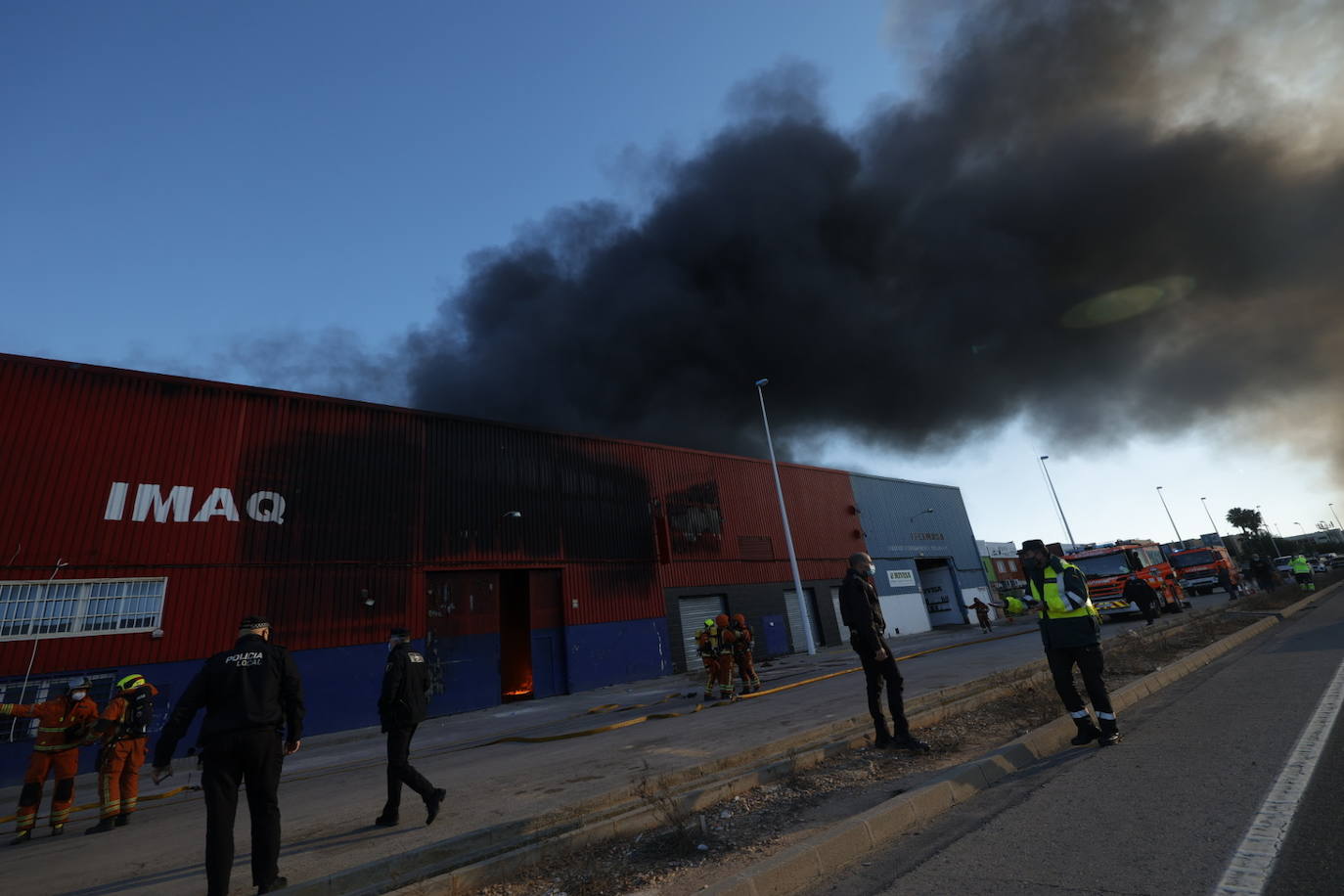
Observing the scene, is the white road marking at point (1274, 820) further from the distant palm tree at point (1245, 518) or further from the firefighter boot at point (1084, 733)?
the distant palm tree at point (1245, 518)

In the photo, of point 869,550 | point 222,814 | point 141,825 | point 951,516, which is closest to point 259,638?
point 222,814

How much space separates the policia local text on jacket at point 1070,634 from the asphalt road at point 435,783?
9.06 feet

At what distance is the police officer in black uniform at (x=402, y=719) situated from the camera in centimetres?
514

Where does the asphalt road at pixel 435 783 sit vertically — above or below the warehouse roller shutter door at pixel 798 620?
below

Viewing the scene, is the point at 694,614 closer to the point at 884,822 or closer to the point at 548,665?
the point at 548,665

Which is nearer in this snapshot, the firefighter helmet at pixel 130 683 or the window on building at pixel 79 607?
the firefighter helmet at pixel 130 683

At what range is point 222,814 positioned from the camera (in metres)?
3.80

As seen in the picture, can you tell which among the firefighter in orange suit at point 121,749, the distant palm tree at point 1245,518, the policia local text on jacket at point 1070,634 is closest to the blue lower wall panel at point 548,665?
the firefighter in orange suit at point 121,749

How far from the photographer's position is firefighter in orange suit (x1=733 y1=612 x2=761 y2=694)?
40.8 feet

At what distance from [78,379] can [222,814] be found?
16.0 m

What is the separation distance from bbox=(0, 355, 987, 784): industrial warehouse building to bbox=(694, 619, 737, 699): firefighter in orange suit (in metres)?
9.41

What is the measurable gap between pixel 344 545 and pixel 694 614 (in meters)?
13.4

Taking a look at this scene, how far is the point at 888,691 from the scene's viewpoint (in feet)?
18.7

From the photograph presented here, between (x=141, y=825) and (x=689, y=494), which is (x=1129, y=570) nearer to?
(x=689, y=494)
